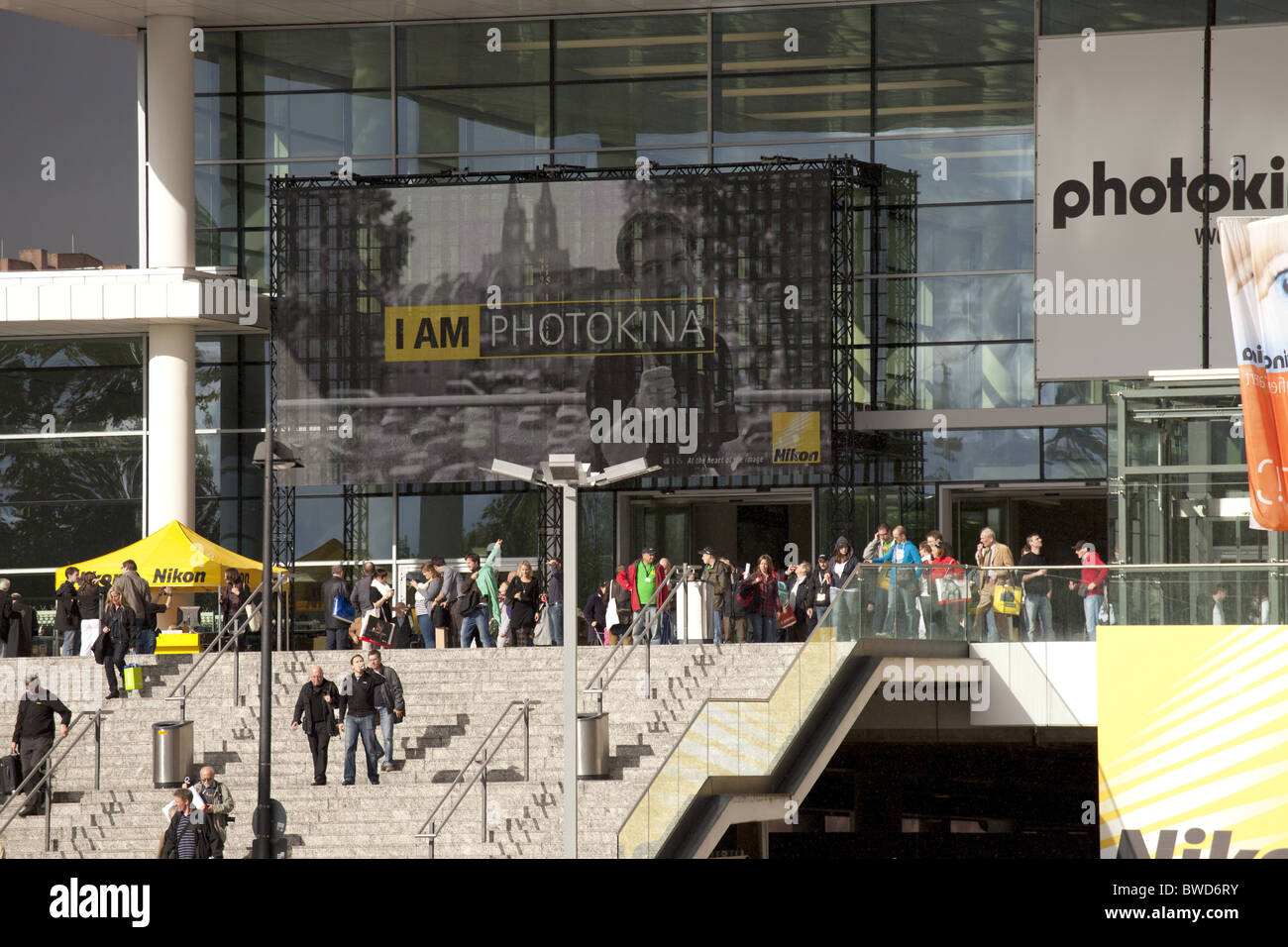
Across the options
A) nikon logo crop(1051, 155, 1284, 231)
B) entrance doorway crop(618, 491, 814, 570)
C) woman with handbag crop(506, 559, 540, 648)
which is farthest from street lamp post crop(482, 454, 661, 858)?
nikon logo crop(1051, 155, 1284, 231)

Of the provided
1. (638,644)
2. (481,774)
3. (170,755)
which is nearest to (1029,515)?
(638,644)

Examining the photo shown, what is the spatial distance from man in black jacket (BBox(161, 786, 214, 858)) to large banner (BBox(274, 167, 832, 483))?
1594 cm

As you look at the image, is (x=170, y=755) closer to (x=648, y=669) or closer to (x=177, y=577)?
(x=648, y=669)

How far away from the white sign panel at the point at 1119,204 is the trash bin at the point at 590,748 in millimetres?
15450

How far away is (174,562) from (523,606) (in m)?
6.25

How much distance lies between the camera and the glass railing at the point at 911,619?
1855 centimetres

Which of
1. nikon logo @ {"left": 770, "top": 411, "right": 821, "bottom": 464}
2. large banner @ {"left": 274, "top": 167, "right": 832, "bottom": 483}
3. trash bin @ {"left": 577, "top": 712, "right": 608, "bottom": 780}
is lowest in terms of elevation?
trash bin @ {"left": 577, "top": 712, "right": 608, "bottom": 780}

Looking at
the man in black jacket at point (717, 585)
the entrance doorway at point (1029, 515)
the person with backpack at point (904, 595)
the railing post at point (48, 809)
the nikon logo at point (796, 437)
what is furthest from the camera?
the entrance doorway at point (1029, 515)

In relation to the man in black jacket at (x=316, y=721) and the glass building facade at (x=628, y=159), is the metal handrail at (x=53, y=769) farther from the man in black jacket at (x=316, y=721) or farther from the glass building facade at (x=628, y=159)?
the glass building facade at (x=628, y=159)

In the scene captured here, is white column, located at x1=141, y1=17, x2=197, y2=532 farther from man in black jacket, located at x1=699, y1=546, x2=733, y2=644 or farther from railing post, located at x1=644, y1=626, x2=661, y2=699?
railing post, located at x1=644, y1=626, x2=661, y2=699

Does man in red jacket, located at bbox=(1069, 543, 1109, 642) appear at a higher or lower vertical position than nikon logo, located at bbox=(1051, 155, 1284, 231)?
lower

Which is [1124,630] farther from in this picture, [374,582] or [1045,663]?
[374,582]

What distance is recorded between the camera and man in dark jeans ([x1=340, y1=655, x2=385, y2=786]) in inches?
814

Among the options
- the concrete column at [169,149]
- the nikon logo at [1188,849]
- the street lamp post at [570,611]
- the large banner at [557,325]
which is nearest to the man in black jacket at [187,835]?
the street lamp post at [570,611]
